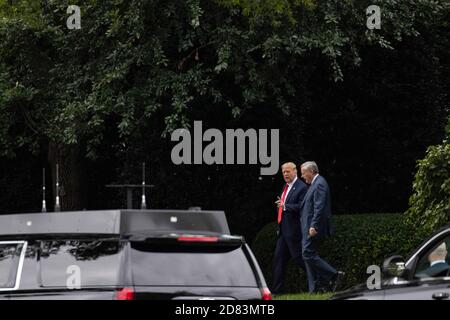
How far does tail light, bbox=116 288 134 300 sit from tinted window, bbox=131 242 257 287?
117 mm

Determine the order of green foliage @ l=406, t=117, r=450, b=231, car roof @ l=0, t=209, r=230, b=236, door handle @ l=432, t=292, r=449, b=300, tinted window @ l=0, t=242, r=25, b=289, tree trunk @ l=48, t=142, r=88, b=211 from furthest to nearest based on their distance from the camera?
tree trunk @ l=48, t=142, r=88, b=211
green foliage @ l=406, t=117, r=450, b=231
tinted window @ l=0, t=242, r=25, b=289
car roof @ l=0, t=209, r=230, b=236
door handle @ l=432, t=292, r=449, b=300

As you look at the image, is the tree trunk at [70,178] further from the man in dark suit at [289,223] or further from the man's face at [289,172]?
the man's face at [289,172]

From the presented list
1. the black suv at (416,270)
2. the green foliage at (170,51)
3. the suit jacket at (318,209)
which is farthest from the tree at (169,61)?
the black suv at (416,270)

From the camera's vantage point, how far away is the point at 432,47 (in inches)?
1005

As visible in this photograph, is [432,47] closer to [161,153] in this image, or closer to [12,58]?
[161,153]

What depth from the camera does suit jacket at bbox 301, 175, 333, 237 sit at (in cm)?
1605

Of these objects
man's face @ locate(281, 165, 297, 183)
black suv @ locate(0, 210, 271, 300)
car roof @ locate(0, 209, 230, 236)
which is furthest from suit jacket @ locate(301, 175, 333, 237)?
black suv @ locate(0, 210, 271, 300)

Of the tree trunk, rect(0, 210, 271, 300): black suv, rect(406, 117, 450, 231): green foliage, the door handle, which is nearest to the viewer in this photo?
the door handle

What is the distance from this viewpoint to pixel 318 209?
16031 mm

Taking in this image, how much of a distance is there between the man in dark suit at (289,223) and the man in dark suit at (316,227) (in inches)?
13.4

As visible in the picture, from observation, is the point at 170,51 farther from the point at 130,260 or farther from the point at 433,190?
the point at 130,260

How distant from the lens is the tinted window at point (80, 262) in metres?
9.30

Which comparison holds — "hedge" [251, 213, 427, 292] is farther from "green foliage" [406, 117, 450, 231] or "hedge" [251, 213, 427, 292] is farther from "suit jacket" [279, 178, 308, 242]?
"green foliage" [406, 117, 450, 231]
